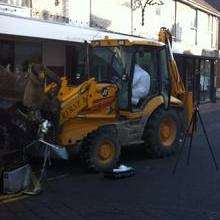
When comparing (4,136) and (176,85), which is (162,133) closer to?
(176,85)

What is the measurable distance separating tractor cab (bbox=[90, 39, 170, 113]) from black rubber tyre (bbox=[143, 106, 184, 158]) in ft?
1.33

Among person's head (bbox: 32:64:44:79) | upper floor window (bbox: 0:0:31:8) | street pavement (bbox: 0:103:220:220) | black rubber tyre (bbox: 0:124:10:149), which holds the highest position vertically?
upper floor window (bbox: 0:0:31:8)

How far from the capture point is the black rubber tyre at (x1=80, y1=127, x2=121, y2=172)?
1054 cm

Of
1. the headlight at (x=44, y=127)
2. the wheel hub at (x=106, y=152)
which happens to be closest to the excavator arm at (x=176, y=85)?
Result: the wheel hub at (x=106, y=152)

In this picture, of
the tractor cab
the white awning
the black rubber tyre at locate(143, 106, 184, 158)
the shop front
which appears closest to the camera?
the tractor cab

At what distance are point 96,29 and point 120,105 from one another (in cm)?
782

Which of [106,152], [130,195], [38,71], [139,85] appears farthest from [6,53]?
[130,195]

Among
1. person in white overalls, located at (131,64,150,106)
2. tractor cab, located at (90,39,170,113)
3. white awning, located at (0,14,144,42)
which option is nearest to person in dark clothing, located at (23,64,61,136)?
tractor cab, located at (90,39,170,113)

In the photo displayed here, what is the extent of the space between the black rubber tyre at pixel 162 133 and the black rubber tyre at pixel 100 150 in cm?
138

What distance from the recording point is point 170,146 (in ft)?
41.7

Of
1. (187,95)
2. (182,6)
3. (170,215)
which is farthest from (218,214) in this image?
(182,6)

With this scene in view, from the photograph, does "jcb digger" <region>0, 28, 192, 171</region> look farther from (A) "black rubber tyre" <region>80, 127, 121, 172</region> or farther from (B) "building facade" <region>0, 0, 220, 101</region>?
(B) "building facade" <region>0, 0, 220, 101</region>

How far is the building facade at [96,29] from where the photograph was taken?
52.7 ft

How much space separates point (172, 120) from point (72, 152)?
285 centimetres
